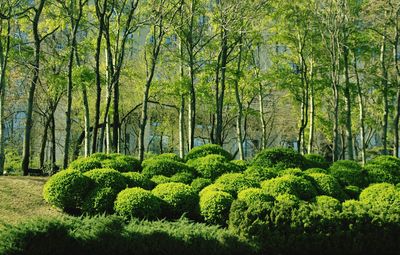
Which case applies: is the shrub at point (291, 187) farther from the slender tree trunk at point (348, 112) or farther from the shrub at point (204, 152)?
the slender tree trunk at point (348, 112)

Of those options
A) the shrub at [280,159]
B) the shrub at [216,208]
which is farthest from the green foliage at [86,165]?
the shrub at [280,159]

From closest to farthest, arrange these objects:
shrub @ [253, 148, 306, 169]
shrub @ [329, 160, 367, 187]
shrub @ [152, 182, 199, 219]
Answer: shrub @ [152, 182, 199, 219], shrub @ [329, 160, 367, 187], shrub @ [253, 148, 306, 169]

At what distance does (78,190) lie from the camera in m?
11.7

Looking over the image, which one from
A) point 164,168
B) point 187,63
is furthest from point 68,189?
point 187,63

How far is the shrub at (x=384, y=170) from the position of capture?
14250mm

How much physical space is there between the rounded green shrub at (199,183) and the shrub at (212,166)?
0.56 metres

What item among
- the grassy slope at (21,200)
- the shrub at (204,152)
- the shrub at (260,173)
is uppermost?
the shrub at (204,152)

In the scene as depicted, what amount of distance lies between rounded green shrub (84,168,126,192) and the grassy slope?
1168mm

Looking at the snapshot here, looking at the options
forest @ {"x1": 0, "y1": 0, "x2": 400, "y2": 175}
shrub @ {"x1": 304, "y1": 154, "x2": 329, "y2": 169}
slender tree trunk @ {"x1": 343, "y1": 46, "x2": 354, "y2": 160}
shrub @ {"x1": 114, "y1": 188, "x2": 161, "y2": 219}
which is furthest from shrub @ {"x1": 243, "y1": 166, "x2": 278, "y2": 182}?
slender tree trunk @ {"x1": 343, "y1": 46, "x2": 354, "y2": 160}

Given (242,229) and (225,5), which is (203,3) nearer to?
(225,5)

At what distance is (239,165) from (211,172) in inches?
42.6

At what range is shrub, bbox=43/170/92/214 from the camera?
11641 millimetres

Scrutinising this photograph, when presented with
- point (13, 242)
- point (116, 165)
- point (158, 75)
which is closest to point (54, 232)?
point (13, 242)

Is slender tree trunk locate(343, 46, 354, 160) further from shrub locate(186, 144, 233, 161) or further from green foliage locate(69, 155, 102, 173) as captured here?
green foliage locate(69, 155, 102, 173)
